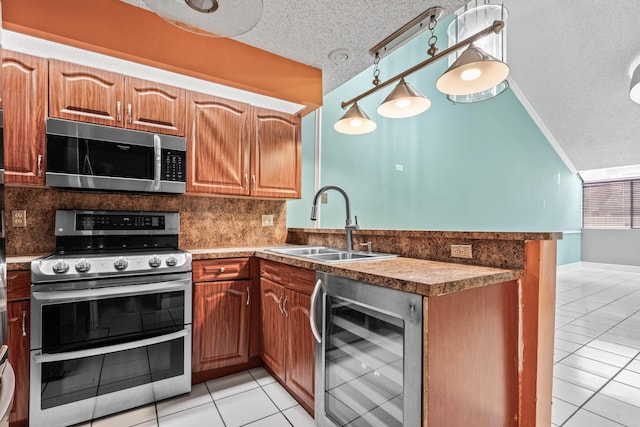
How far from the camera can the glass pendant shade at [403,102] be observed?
1.92 meters

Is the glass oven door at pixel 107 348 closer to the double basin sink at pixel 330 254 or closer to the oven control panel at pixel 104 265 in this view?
the oven control panel at pixel 104 265

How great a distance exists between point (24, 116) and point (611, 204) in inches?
396

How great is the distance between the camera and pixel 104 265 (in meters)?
A: 1.73

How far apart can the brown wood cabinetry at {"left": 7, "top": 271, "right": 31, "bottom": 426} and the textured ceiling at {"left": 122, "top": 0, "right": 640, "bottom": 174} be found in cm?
180

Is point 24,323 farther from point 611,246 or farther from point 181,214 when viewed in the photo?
point 611,246

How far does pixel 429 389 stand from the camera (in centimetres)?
107

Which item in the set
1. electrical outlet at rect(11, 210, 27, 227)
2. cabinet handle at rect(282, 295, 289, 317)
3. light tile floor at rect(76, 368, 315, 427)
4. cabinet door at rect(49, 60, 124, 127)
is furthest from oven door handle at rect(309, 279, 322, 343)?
electrical outlet at rect(11, 210, 27, 227)

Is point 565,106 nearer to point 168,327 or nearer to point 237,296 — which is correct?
point 237,296

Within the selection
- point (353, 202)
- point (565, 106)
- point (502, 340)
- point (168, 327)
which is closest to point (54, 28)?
point (168, 327)

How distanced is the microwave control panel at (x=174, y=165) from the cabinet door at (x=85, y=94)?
36cm

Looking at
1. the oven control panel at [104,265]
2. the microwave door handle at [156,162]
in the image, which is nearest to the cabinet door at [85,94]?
the microwave door handle at [156,162]

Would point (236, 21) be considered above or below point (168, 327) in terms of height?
above

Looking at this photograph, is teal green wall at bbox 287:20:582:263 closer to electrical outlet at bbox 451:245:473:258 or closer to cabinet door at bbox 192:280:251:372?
cabinet door at bbox 192:280:251:372

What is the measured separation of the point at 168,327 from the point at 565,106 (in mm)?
A: 7401
